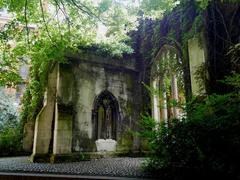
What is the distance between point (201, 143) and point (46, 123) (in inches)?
266

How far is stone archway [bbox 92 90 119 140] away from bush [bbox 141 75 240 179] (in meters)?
5.07

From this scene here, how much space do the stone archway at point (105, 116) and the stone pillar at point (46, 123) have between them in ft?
5.50

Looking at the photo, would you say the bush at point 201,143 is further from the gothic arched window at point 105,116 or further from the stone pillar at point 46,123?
the stone pillar at point 46,123

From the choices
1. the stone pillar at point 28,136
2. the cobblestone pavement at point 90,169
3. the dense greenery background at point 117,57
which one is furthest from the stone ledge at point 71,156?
the stone pillar at point 28,136

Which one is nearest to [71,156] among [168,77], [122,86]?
[122,86]

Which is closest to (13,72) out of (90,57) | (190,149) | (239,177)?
(90,57)

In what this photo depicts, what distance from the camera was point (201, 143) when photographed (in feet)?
14.2

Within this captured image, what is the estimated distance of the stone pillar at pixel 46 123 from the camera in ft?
30.7

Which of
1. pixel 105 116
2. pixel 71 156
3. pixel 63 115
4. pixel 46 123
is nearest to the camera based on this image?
pixel 71 156

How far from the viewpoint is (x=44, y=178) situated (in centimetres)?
494

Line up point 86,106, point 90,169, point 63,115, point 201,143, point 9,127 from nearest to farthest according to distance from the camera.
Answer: point 201,143
point 90,169
point 63,115
point 86,106
point 9,127

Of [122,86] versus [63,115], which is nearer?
[63,115]

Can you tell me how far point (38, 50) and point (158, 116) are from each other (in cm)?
554

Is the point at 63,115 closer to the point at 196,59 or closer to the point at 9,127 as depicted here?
the point at 196,59
